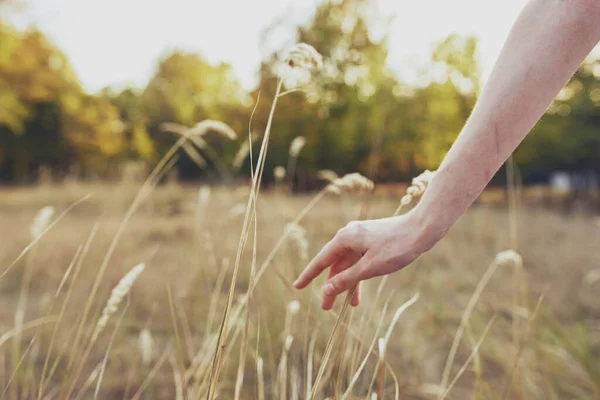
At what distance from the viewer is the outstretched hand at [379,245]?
30.4 inches

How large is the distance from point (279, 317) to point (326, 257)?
190 cm

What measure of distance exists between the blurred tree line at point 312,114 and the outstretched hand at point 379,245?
9.69 m

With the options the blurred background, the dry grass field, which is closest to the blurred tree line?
the blurred background

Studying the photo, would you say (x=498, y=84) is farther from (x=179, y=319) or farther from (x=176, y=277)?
(x=176, y=277)

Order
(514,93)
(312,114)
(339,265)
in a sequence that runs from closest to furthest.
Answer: (514,93), (339,265), (312,114)

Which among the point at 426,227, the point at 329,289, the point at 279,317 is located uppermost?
the point at 426,227

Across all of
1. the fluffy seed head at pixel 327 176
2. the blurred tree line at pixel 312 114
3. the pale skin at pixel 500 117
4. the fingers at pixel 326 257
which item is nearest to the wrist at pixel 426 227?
the pale skin at pixel 500 117

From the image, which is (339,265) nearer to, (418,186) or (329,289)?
(329,289)

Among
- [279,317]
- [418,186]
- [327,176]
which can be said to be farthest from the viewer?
[279,317]

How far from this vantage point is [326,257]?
0.84 m

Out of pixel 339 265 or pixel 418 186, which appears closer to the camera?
pixel 339 265

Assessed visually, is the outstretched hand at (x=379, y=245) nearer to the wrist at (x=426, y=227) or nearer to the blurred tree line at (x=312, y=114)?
the wrist at (x=426, y=227)

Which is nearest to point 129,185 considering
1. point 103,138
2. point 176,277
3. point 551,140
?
point 176,277

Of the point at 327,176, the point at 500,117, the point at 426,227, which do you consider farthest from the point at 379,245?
the point at 327,176
